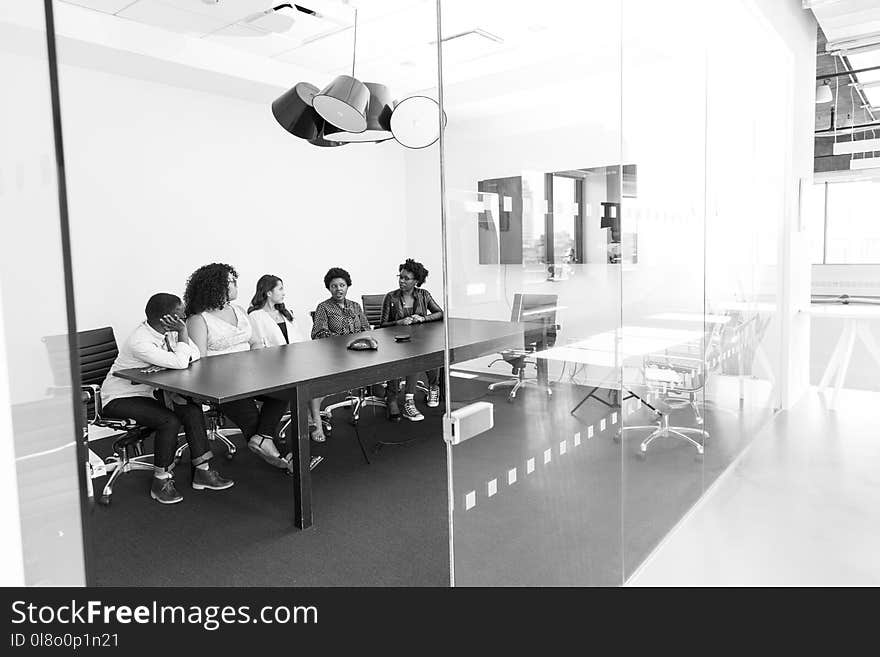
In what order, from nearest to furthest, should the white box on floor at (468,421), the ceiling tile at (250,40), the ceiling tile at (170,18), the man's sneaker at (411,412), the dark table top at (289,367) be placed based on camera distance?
the white box on floor at (468,421) < the dark table top at (289,367) < the ceiling tile at (170,18) < the ceiling tile at (250,40) < the man's sneaker at (411,412)

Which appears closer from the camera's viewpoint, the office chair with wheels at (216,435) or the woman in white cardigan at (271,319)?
the office chair with wheels at (216,435)

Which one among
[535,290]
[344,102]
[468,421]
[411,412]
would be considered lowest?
[411,412]

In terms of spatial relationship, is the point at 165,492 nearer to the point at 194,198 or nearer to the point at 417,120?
the point at 417,120

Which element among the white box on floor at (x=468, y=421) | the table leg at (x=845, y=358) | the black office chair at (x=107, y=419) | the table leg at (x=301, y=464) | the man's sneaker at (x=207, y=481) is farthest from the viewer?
the table leg at (x=845, y=358)

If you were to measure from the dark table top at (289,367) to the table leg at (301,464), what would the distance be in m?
0.09

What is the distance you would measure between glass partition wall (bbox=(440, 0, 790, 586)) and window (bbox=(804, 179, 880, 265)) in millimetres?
11286

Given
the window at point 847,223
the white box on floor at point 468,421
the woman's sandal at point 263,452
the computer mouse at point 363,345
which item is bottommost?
the woman's sandal at point 263,452

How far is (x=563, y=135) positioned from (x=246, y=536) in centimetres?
267

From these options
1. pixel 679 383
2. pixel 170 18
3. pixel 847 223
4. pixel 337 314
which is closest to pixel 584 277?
pixel 679 383

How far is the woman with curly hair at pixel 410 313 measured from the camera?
6.06 meters

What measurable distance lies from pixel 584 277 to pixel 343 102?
2.16 metres

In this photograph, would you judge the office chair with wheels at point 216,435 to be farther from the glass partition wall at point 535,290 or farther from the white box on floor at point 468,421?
the white box on floor at point 468,421

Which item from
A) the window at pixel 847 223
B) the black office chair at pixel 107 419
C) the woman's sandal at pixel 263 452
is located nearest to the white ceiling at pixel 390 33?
the black office chair at pixel 107 419

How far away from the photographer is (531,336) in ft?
7.21
